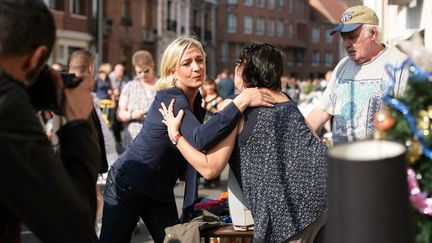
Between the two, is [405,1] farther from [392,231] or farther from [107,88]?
[107,88]

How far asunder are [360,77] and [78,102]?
94.6 inches

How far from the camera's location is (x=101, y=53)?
37.2 meters

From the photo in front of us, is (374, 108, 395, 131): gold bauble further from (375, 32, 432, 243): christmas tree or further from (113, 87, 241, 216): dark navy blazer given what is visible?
(113, 87, 241, 216): dark navy blazer

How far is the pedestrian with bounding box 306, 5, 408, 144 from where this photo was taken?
420 cm

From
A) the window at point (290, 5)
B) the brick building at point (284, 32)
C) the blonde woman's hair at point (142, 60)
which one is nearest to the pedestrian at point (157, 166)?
the blonde woman's hair at point (142, 60)

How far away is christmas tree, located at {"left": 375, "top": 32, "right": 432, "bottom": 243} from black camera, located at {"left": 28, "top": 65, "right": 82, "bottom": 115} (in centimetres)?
101

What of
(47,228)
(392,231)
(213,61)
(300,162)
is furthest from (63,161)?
(213,61)

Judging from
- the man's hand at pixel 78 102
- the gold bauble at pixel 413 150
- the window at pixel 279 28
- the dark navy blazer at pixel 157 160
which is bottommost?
the dark navy blazer at pixel 157 160

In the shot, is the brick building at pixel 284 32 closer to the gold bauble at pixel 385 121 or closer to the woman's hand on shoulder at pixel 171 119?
the woman's hand on shoulder at pixel 171 119

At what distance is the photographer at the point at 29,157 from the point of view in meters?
1.93

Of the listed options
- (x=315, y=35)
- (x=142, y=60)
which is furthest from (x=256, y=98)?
(x=315, y=35)

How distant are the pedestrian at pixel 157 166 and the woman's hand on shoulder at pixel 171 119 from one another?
1.9 inches

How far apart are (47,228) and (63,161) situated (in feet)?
0.92

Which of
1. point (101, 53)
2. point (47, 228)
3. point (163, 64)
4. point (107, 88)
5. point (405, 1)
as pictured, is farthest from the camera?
point (101, 53)
